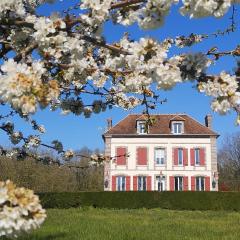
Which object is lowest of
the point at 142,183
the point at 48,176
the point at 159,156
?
the point at 142,183

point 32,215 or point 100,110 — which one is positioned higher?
point 100,110

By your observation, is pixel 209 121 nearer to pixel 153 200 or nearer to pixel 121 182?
pixel 121 182

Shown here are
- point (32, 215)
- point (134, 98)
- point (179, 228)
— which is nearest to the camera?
point (32, 215)

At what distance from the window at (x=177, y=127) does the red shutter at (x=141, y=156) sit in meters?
3.01

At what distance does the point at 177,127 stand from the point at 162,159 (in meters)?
3.07

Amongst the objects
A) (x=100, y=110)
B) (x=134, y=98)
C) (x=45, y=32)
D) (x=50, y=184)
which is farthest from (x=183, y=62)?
(x=50, y=184)

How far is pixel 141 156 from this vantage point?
1618 inches

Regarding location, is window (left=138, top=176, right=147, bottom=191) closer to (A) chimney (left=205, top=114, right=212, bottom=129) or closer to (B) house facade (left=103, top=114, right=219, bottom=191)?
(B) house facade (left=103, top=114, right=219, bottom=191)

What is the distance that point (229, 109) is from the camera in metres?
3.19

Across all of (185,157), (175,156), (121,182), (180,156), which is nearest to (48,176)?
(121,182)

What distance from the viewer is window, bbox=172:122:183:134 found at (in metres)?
41.4

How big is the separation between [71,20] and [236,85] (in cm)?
122

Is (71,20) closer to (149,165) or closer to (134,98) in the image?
(134,98)

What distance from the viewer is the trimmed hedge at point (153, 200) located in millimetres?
26500
